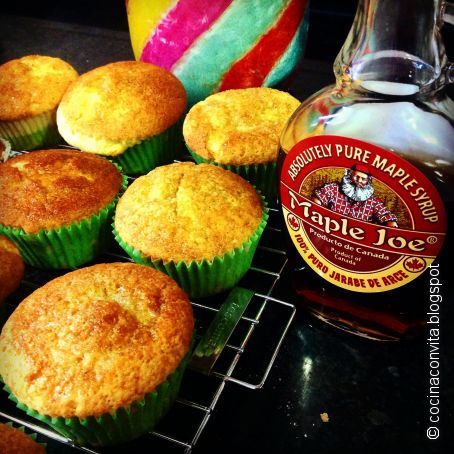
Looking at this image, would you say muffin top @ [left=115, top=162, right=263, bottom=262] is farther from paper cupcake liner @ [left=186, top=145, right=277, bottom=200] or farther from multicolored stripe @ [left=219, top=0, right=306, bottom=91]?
multicolored stripe @ [left=219, top=0, right=306, bottom=91]

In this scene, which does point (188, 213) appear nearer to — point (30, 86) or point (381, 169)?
point (381, 169)

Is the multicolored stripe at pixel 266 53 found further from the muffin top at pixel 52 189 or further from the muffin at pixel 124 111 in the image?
the muffin top at pixel 52 189

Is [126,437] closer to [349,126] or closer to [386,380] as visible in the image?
[386,380]

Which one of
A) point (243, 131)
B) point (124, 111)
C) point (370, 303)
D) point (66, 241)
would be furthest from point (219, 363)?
point (124, 111)

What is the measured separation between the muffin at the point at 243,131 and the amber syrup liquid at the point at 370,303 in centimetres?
24

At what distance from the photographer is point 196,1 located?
1.20 m

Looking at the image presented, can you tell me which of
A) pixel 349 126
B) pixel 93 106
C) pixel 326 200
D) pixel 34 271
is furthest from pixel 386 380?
pixel 93 106

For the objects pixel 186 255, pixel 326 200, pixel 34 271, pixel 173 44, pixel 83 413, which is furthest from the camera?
pixel 173 44

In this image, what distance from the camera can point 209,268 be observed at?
3.19 feet

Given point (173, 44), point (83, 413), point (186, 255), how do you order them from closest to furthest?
1. point (83, 413)
2. point (186, 255)
3. point (173, 44)

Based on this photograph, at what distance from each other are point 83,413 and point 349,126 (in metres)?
0.57

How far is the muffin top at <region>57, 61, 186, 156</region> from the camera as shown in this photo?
1237 mm

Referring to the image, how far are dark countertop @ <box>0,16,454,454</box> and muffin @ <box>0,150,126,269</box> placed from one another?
16.4 inches

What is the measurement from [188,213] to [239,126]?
281mm
